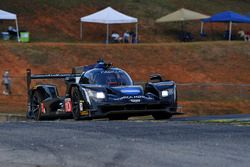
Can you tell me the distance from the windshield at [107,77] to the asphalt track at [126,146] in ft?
16.8

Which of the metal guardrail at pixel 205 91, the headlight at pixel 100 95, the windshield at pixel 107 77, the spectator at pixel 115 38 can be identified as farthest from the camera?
the spectator at pixel 115 38

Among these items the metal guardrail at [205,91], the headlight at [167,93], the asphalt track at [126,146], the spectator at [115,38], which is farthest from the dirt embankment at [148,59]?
the asphalt track at [126,146]

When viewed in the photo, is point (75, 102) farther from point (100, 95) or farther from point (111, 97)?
point (111, 97)

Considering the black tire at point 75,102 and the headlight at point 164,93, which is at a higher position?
the headlight at point 164,93

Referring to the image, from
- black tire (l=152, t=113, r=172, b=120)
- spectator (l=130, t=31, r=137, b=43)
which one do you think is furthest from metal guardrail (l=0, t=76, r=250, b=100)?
spectator (l=130, t=31, r=137, b=43)

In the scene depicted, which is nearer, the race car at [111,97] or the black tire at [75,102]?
the race car at [111,97]

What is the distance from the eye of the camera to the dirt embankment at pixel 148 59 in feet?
142

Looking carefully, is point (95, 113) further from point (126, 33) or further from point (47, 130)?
point (126, 33)

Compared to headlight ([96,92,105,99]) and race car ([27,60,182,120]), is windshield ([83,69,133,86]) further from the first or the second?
headlight ([96,92,105,99])

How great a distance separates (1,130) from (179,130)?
354 cm

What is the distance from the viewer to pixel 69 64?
44000 mm

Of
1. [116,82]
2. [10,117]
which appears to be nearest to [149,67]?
[10,117]

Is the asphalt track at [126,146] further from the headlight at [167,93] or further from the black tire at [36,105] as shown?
the black tire at [36,105]

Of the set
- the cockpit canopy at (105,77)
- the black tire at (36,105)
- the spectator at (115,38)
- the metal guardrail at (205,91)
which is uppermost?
the spectator at (115,38)
